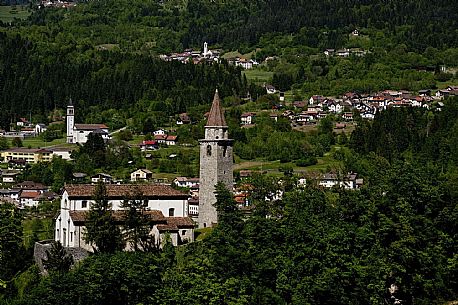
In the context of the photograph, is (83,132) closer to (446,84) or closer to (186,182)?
(186,182)

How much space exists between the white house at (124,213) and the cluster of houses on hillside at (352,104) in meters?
60.4

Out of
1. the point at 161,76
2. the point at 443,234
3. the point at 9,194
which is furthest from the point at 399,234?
the point at 161,76

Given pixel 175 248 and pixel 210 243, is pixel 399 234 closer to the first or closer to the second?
pixel 210 243

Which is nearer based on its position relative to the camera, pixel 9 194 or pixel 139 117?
pixel 9 194

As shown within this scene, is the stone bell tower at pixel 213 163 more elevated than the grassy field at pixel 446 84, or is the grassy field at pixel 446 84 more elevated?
the grassy field at pixel 446 84

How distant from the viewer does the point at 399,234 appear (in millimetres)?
42250

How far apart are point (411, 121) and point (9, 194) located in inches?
1595

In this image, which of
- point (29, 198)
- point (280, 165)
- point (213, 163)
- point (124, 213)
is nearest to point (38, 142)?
point (29, 198)

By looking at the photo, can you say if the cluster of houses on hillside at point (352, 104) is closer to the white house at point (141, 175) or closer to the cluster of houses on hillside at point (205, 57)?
the white house at point (141, 175)

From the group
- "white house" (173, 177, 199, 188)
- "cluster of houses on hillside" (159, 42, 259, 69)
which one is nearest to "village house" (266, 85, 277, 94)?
"cluster of houses on hillside" (159, 42, 259, 69)

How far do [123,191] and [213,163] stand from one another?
7.04 meters

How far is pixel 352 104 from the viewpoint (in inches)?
4970

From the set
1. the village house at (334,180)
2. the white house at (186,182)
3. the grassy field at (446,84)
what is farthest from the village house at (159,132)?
the grassy field at (446,84)

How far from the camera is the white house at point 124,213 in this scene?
160 feet
